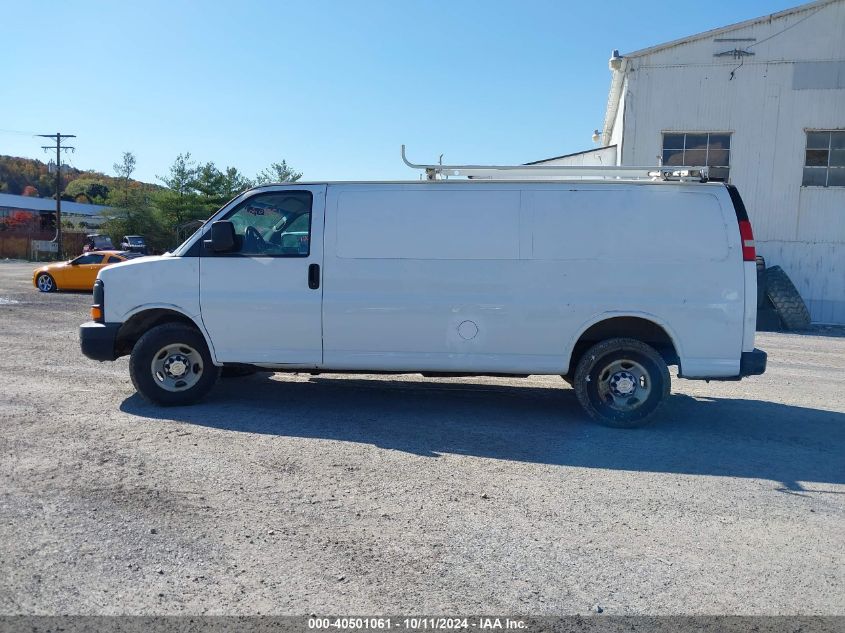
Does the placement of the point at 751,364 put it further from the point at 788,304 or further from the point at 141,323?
the point at 788,304

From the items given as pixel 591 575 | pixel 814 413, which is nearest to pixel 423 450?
pixel 591 575

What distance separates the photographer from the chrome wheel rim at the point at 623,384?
671cm

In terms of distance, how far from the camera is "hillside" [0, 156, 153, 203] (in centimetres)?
10394

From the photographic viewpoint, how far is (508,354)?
266 inches

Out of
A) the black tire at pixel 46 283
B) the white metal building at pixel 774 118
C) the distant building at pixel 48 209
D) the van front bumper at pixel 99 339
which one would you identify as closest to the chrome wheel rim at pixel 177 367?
the van front bumper at pixel 99 339

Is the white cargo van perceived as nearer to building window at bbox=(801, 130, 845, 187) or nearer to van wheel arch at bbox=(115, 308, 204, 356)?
van wheel arch at bbox=(115, 308, 204, 356)

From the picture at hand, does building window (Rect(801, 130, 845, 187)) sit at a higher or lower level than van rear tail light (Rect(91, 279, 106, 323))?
higher

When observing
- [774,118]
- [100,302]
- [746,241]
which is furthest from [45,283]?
[746,241]

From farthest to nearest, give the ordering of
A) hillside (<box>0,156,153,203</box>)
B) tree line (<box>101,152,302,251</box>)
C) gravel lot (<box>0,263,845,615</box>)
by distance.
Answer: hillside (<box>0,156,153,203</box>), tree line (<box>101,152,302,251</box>), gravel lot (<box>0,263,845,615</box>)

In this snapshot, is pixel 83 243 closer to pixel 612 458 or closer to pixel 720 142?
pixel 720 142

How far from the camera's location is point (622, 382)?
22.1 feet

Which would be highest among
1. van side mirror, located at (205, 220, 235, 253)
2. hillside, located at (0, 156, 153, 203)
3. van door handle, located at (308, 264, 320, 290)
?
hillside, located at (0, 156, 153, 203)

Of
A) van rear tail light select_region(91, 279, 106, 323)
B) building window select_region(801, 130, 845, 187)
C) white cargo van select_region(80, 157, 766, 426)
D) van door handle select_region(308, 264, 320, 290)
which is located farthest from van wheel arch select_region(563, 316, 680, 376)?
building window select_region(801, 130, 845, 187)

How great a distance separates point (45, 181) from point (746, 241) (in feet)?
417
